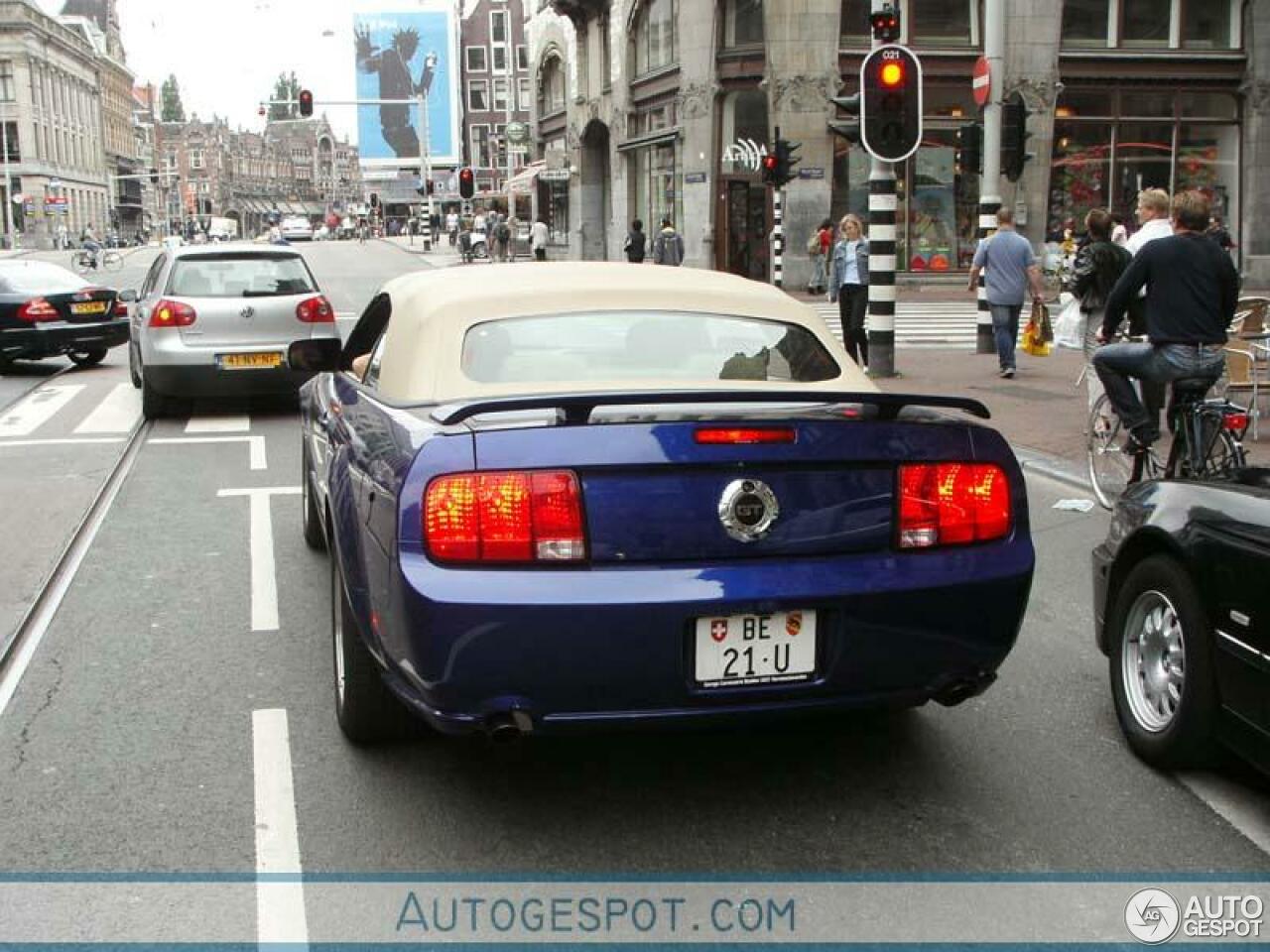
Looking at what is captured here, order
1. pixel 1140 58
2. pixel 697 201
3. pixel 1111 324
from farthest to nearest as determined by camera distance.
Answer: pixel 697 201 → pixel 1140 58 → pixel 1111 324

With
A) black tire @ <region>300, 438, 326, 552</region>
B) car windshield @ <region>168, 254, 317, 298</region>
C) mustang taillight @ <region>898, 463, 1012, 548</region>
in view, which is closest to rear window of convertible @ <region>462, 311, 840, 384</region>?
mustang taillight @ <region>898, 463, 1012, 548</region>

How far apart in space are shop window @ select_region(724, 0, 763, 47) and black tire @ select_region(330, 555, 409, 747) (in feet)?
103

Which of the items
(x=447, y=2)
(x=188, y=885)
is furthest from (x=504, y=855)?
(x=447, y=2)

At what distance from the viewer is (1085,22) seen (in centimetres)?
3272

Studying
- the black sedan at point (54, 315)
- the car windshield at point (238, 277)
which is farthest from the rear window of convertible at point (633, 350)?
the black sedan at point (54, 315)

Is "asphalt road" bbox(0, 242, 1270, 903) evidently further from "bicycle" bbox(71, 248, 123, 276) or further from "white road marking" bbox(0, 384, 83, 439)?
"bicycle" bbox(71, 248, 123, 276)

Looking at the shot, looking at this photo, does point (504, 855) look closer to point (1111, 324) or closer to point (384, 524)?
point (384, 524)

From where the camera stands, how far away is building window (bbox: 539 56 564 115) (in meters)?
49.8

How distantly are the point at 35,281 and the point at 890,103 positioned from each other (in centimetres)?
1163

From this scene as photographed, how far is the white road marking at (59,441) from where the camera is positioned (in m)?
11.7

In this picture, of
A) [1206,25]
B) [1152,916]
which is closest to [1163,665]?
[1152,916]

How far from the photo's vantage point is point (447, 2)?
346ft

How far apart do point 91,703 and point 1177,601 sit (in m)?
3.78

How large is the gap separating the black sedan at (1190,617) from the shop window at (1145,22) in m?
31.5
